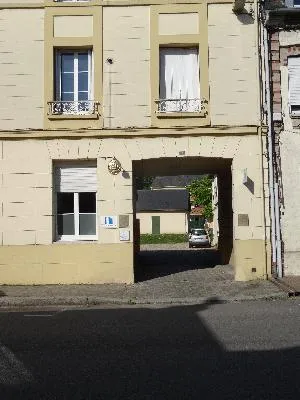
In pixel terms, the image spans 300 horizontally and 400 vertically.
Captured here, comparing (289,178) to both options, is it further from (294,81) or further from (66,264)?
(66,264)

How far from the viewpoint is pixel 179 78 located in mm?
12477

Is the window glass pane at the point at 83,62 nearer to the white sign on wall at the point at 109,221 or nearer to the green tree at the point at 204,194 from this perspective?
the white sign on wall at the point at 109,221

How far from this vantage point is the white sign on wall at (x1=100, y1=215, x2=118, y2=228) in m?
11.9

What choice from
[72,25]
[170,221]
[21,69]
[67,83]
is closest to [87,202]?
[67,83]

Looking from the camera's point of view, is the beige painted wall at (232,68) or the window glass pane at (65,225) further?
the window glass pane at (65,225)

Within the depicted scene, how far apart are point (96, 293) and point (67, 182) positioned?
3.37 metres

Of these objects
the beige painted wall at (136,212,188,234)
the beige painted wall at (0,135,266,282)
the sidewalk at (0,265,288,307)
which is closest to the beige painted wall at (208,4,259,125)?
the beige painted wall at (0,135,266,282)

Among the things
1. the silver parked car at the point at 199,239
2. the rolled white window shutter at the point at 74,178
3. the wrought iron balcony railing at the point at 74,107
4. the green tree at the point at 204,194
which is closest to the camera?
the wrought iron balcony railing at the point at 74,107

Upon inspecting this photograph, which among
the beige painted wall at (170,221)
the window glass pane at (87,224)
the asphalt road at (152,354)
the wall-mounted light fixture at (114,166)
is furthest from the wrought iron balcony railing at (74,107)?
the beige painted wall at (170,221)

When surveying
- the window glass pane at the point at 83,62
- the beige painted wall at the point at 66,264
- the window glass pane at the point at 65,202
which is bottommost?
the beige painted wall at the point at 66,264

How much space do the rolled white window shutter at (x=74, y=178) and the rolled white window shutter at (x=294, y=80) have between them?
18.5 ft

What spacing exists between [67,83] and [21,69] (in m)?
1.24

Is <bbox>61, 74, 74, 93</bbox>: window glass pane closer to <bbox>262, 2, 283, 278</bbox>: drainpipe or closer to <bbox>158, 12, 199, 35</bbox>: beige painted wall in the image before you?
<bbox>158, 12, 199, 35</bbox>: beige painted wall

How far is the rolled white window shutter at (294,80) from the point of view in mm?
12375
